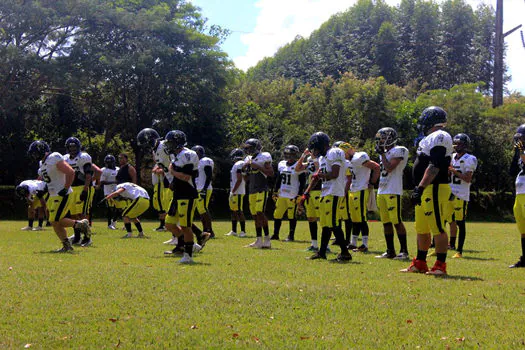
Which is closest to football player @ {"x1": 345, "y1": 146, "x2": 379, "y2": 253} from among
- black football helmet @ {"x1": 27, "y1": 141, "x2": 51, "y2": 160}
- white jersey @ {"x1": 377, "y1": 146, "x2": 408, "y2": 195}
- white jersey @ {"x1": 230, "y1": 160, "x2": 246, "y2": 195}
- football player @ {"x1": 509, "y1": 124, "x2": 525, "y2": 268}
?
white jersey @ {"x1": 377, "y1": 146, "x2": 408, "y2": 195}

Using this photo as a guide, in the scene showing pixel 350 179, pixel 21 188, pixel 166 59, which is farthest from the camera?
pixel 166 59

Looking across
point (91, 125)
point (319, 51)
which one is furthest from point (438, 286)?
point (319, 51)

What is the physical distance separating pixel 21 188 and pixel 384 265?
10795 millimetres

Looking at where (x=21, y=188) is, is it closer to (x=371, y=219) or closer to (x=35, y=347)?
(x=35, y=347)

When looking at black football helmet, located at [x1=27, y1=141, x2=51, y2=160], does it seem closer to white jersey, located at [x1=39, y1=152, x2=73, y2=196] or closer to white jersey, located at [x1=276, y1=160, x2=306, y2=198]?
white jersey, located at [x1=39, y1=152, x2=73, y2=196]

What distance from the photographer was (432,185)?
8.96m

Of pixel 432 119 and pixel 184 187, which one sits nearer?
pixel 432 119

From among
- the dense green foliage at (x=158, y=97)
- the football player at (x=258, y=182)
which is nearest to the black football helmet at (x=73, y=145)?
the football player at (x=258, y=182)

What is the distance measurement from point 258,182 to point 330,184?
4.44 metres

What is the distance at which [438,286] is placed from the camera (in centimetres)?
800

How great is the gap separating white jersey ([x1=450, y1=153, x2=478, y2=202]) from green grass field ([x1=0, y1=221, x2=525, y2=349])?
2.42 m

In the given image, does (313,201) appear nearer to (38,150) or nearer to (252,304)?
(38,150)

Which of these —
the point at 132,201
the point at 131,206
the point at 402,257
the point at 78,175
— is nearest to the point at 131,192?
the point at 132,201

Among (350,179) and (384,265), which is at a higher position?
(350,179)
